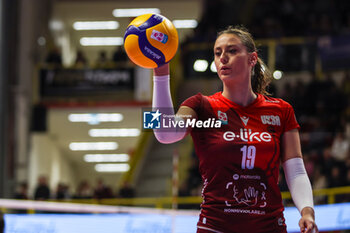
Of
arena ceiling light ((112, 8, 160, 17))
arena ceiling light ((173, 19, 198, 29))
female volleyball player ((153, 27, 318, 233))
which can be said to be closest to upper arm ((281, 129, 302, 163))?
female volleyball player ((153, 27, 318, 233))

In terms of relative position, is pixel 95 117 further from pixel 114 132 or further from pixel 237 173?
pixel 237 173

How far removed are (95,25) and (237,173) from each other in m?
22.4

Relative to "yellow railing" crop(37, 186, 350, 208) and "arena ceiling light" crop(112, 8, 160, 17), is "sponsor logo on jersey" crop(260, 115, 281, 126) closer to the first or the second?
"yellow railing" crop(37, 186, 350, 208)

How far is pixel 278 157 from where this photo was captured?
10.0 feet

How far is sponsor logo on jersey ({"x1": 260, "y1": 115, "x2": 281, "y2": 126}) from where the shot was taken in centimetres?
311

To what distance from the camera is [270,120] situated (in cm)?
312

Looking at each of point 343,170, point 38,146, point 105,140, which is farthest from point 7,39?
point 105,140

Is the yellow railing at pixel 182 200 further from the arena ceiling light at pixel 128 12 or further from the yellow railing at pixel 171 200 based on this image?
the arena ceiling light at pixel 128 12

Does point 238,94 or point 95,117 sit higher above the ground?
point 95,117

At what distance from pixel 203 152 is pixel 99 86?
16.2 meters

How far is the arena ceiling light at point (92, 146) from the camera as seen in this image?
25.2 metres

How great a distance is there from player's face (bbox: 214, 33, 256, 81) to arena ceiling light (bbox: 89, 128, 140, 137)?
1912 cm

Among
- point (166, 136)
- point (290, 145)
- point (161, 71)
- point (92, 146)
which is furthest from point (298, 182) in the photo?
point (92, 146)

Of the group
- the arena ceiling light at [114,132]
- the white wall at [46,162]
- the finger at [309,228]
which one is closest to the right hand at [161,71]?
the finger at [309,228]
